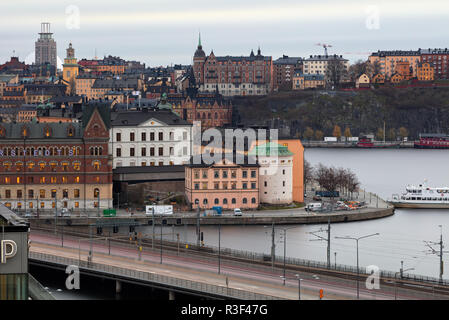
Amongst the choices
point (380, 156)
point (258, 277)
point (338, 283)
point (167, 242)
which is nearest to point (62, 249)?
point (167, 242)

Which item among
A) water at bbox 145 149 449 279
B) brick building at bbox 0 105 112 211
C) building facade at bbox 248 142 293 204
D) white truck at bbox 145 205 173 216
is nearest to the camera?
water at bbox 145 149 449 279

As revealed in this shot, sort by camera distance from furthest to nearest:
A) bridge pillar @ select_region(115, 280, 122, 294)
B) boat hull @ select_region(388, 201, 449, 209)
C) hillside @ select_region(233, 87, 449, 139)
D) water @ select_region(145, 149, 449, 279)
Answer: hillside @ select_region(233, 87, 449, 139) → boat hull @ select_region(388, 201, 449, 209) → water @ select_region(145, 149, 449, 279) → bridge pillar @ select_region(115, 280, 122, 294)

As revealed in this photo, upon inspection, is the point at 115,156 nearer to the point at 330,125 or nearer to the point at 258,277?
the point at 258,277

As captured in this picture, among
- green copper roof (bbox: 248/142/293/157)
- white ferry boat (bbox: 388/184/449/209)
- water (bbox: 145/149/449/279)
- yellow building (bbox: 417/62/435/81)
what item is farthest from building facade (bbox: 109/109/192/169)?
yellow building (bbox: 417/62/435/81)

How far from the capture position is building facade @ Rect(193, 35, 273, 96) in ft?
506

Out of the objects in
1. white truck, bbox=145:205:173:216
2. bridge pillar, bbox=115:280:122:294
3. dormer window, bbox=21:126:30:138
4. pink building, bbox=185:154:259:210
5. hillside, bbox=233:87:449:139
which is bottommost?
bridge pillar, bbox=115:280:122:294

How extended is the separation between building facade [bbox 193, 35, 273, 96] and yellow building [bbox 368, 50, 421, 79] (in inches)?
723

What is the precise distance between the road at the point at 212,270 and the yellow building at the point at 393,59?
119 meters

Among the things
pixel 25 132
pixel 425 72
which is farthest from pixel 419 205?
pixel 425 72

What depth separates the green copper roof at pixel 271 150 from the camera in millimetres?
60469

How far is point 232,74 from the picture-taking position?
155 meters

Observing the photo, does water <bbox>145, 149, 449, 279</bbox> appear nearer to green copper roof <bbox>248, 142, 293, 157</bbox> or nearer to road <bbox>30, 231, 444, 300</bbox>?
road <bbox>30, 231, 444, 300</bbox>

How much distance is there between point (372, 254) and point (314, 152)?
253 ft

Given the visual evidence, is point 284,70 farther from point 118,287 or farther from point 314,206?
point 118,287
